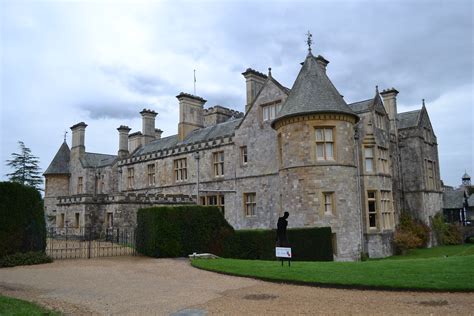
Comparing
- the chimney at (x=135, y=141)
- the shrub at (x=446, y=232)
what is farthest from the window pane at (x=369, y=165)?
the chimney at (x=135, y=141)

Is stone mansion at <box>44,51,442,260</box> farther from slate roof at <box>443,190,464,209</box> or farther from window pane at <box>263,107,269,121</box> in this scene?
slate roof at <box>443,190,464,209</box>

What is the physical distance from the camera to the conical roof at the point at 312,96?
2036cm

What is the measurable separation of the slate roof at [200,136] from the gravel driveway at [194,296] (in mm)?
16267

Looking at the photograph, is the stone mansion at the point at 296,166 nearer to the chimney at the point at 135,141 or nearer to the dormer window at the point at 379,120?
the dormer window at the point at 379,120

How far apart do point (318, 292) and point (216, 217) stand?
9.71 meters

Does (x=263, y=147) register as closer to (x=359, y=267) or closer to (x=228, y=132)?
(x=228, y=132)

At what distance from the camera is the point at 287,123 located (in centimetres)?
2112

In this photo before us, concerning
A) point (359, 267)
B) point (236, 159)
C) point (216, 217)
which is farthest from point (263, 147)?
point (359, 267)

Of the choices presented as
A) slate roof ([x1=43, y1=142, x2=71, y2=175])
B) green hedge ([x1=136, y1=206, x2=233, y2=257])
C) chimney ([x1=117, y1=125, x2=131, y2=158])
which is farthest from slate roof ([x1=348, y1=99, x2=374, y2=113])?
slate roof ([x1=43, y1=142, x2=71, y2=175])

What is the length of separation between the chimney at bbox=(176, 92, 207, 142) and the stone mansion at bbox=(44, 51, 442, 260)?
0.27 ft

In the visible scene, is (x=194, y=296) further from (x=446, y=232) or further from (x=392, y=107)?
(x=446, y=232)

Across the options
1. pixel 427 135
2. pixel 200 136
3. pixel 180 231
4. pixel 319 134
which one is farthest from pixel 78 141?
pixel 427 135

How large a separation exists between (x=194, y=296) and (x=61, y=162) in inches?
1389

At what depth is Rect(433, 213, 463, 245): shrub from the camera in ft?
93.2
